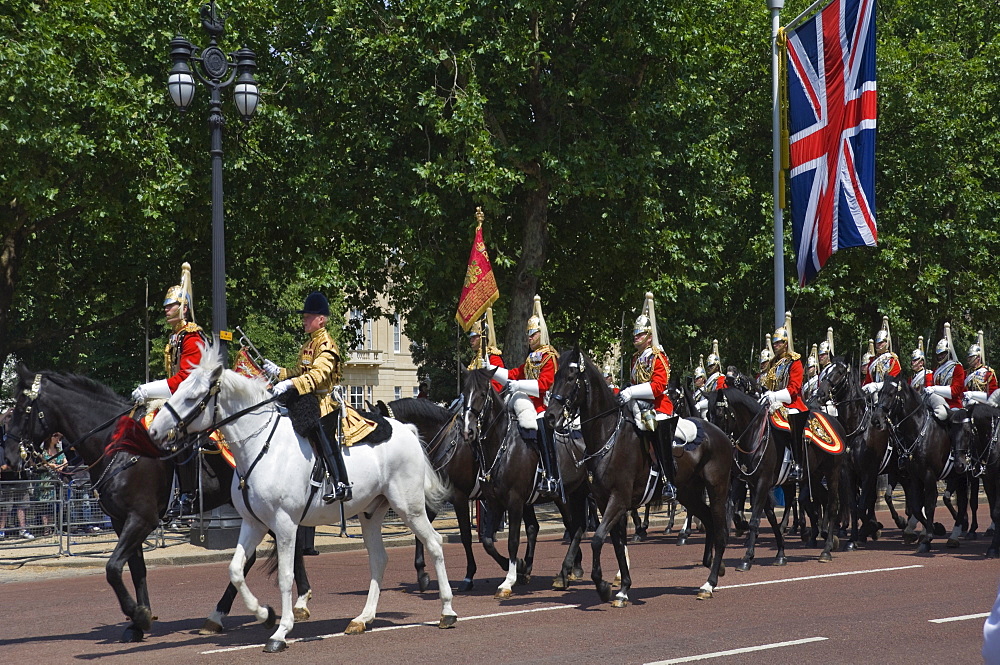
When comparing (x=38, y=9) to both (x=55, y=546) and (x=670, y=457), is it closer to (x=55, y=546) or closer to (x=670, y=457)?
(x=55, y=546)

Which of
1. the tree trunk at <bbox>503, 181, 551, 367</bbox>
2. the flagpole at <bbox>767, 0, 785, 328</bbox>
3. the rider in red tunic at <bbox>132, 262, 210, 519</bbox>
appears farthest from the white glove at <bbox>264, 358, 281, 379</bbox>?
the tree trunk at <bbox>503, 181, 551, 367</bbox>

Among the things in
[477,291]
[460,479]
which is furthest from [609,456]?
[477,291]

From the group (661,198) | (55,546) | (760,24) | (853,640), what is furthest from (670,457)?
(760,24)

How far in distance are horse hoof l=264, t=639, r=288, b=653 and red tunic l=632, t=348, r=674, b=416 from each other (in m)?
4.71

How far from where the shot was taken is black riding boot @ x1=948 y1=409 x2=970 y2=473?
17297 millimetres

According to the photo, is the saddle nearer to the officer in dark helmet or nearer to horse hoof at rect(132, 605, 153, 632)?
the officer in dark helmet

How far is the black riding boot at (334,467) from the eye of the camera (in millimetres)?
10172

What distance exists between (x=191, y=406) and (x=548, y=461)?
5.13 metres

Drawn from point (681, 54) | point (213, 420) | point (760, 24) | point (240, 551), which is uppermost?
Result: point (760, 24)

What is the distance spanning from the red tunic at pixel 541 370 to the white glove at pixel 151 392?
4265 millimetres

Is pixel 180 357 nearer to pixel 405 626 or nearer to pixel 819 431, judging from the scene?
pixel 405 626

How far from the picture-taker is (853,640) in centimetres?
948

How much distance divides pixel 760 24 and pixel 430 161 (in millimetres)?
11929

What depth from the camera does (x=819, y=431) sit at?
16812 mm
